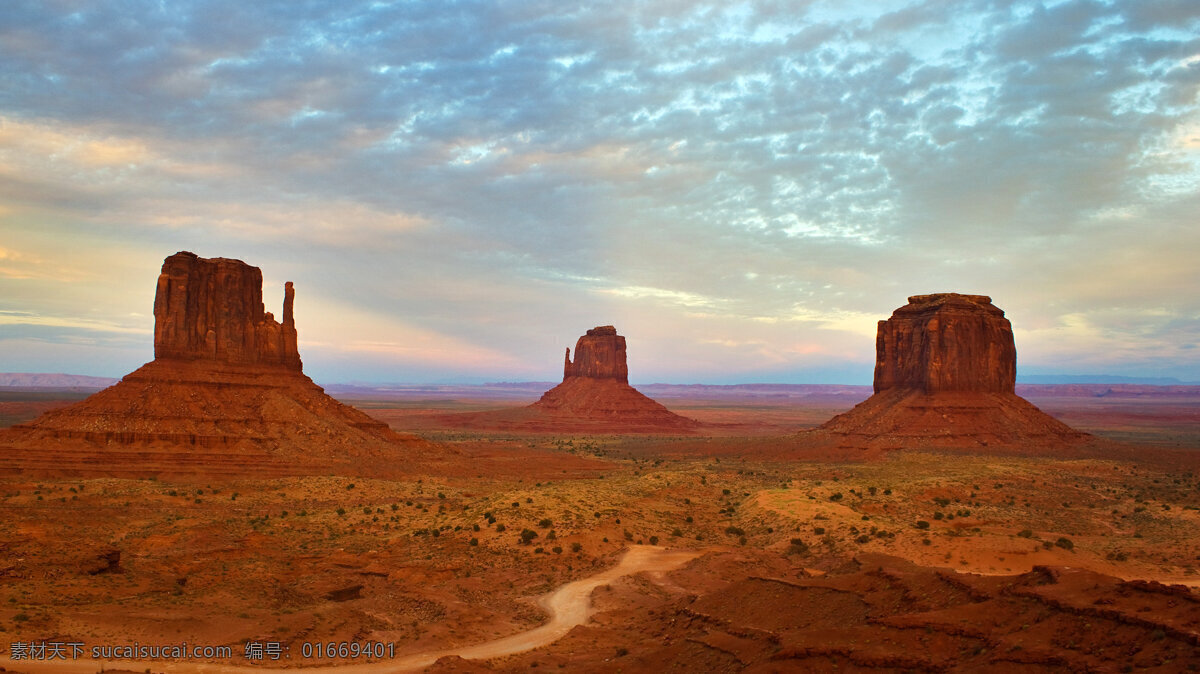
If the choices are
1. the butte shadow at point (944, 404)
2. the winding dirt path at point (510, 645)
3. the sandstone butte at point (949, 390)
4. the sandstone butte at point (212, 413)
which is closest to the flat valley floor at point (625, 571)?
the winding dirt path at point (510, 645)

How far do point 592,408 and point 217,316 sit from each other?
80.4 metres

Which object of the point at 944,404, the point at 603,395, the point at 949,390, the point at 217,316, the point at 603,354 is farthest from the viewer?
the point at 603,354

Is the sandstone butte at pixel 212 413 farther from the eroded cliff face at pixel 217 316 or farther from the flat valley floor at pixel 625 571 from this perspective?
the flat valley floor at pixel 625 571

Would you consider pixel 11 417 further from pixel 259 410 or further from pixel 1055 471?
pixel 1055 471

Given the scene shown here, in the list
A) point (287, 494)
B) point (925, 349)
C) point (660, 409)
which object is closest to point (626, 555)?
point (287, 494)

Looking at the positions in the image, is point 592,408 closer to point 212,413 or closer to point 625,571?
point 212,413

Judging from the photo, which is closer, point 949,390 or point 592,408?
point 949,390

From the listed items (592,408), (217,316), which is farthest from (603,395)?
(217,316)

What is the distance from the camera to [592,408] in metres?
131

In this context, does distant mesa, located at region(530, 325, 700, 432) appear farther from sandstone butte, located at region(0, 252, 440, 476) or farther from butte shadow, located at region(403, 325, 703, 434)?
sandstone butte, located at region(0, 252, 440, 476)

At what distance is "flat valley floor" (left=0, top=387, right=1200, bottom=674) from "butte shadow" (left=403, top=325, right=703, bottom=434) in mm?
70386

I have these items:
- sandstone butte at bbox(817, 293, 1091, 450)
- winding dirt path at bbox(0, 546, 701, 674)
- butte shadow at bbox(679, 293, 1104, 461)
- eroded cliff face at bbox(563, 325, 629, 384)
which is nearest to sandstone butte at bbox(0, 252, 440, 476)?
winding dirt path at bbox(0, 546, 701, 674)

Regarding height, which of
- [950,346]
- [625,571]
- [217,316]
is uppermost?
[217,316]

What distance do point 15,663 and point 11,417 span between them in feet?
384
